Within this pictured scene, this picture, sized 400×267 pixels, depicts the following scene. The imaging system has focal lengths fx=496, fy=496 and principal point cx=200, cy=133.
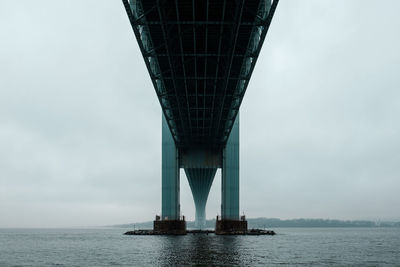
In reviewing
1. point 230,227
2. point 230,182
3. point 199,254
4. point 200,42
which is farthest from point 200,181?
point 200,42

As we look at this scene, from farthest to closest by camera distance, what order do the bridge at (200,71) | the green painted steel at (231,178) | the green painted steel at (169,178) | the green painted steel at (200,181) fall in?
the green painted steel at (200,181)
the green painted steel at (231,178)
the green painted steel at (169,178)
the bridge at (200,71)

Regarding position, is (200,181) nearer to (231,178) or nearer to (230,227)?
(230,227)

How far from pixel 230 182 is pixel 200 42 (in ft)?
141

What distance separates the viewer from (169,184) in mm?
74625

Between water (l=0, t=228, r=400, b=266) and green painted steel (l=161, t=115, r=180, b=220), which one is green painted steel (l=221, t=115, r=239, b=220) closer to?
green painted steel (l=161, t=115, r=180, b=220)

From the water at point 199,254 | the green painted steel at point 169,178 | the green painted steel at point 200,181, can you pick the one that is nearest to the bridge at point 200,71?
the green painted steel at point 169,178

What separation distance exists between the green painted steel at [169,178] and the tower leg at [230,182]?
7.35 meters

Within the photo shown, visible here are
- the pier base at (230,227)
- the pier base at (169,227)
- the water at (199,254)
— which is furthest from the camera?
the pier base at (230,227)

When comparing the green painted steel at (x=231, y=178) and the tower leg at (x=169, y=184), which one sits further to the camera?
the green painted steel at (x=231, y=178)

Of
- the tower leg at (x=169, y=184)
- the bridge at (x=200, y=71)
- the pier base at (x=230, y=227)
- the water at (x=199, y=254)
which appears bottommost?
the water at (x=199, y=254)

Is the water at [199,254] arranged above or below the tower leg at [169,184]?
below

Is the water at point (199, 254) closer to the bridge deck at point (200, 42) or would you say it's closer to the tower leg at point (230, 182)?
the bridge deck at point (200, 42)

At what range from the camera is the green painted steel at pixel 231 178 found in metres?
75.6

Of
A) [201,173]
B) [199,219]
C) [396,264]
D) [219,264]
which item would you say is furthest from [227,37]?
[199,219]
